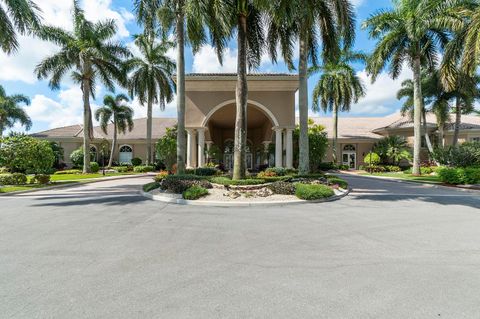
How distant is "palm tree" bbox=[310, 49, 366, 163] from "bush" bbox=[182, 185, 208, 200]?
26351mm

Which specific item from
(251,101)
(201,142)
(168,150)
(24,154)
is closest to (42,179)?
(24,154)

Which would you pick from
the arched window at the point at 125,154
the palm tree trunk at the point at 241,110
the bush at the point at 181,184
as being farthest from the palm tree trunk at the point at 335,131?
the arched window at the point at 125,154

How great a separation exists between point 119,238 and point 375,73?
25.3 m

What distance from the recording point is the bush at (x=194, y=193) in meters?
10.4

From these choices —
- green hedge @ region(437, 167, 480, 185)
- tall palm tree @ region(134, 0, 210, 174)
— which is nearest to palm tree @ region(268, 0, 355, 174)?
tall palm tree @ region(134, 0, 210, 174)

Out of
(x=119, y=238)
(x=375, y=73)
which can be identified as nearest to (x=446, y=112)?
(x=375, y=73)

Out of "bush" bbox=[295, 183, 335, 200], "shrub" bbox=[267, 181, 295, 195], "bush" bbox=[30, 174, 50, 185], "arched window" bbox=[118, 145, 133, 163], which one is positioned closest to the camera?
"bush" bbox=[295, 183, 335, 200]

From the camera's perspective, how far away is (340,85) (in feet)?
101

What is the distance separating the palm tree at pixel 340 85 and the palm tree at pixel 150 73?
19166mm

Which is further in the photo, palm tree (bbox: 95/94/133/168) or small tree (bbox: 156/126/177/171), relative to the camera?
palm tree (bbox: 95/94/133/168)

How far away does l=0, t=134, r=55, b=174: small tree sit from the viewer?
1680 cm

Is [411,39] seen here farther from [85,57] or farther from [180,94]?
[85,57]

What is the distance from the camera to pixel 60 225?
22.7 feet

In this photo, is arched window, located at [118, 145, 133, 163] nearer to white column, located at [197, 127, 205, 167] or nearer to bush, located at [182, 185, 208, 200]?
white column, located at [197, 127, 205, 167]
